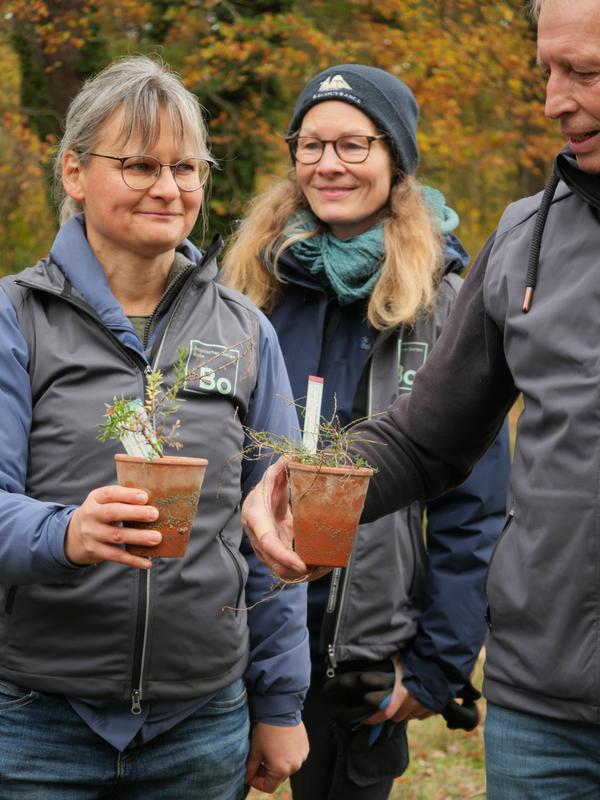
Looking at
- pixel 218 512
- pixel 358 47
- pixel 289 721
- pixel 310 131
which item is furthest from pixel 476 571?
pixel 358 47

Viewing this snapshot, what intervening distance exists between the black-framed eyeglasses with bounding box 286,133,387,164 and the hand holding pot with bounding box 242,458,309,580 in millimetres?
1548

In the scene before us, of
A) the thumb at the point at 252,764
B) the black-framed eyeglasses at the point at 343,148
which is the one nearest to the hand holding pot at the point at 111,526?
the thumb at the point at 252,764

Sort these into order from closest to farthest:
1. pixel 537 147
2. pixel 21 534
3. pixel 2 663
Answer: pixel 21 534 < pixel 2 663 < pixel 537 147

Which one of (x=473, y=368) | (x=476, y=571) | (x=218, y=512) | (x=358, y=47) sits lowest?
(x=476, y=571)

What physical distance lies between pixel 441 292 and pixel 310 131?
2.23ft

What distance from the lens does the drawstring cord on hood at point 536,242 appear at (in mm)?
2328

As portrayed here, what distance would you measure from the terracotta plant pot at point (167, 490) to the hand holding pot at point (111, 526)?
18 millimetres

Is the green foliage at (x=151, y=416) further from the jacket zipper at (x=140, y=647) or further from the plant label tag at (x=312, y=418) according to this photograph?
the jacket zipper at (x=140, y=647)

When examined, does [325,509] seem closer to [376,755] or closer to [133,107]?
[133,107]

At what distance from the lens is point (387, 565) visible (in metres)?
3.47

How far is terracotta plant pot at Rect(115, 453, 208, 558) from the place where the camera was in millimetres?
2293

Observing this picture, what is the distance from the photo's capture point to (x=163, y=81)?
2984 mm

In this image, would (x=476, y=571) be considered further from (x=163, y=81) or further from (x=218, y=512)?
(x=163, y=81)

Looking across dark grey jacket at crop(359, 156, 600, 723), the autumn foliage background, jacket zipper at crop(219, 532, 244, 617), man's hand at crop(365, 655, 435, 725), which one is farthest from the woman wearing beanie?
the autumn foliage background
